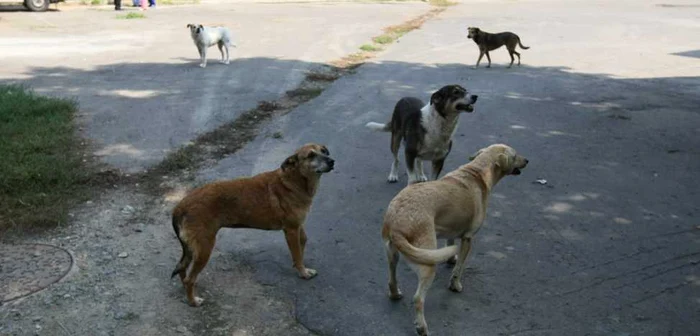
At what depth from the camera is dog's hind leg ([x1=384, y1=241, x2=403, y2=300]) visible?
441 cm

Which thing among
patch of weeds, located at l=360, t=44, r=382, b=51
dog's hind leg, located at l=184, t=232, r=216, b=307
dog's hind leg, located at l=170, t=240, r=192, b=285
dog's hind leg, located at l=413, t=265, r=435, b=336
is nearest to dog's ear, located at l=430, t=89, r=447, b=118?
dog's hind leg, located at l=413, t=265, r=435, b=336

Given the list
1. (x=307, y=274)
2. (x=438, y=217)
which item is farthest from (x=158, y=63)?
(x=438, y=217)

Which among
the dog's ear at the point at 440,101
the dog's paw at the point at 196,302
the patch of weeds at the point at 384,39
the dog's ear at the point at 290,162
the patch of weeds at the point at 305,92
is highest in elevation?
the dog's ear at the point at 440,101

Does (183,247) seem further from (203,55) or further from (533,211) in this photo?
(203,55)

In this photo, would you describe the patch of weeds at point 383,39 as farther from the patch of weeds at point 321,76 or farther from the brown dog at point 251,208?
the brown dog at point 251,208

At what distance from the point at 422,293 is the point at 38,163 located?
15.8ft

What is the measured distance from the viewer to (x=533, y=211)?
6.29 meters

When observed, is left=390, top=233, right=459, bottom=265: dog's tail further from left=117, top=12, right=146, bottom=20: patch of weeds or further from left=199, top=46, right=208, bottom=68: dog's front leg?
left=117, top=12, right=146, bottom=20: patch of weeds

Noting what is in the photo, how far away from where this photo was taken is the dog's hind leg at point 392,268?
441cm

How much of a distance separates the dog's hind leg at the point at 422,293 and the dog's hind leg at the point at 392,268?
0.32m

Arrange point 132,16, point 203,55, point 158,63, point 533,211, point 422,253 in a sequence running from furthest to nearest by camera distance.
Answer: point 132,16
point 158,63
point 203,55
point 533,211
point 422,253

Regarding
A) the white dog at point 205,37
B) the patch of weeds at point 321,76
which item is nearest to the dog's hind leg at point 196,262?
the patch of weeds at point 321,76

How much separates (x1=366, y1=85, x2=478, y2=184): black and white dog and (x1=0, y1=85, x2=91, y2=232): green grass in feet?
11.2

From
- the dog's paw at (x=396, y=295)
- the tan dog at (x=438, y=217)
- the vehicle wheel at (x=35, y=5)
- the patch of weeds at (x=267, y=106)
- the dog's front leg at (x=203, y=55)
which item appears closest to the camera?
the tan dog at (x=438, y=217)
